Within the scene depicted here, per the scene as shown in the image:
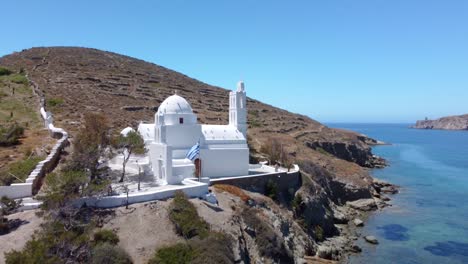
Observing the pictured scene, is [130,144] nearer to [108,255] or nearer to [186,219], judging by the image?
[186,219]

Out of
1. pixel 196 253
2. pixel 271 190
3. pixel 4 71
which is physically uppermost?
pixel 4 71

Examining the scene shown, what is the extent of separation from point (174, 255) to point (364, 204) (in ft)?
96.1

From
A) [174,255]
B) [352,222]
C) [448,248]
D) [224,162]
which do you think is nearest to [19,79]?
[224,162]

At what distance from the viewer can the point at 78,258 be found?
56.4 ft

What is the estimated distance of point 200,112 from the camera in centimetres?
6956

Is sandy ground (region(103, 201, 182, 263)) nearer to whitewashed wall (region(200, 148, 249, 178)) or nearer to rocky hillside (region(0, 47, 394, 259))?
whitewashed wall (region(200, 148, 249, 178))

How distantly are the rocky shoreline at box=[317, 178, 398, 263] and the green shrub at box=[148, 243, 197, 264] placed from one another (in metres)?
13.3

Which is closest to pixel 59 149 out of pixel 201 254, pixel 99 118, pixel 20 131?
pixel 99 118

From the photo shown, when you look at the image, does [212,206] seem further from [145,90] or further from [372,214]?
[145,90]

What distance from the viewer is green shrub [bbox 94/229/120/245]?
61.8 feet

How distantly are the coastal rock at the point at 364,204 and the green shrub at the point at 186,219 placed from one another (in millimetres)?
24835

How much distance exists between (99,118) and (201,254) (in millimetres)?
15618

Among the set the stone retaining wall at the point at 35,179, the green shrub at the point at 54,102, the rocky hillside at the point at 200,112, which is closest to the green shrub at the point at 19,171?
the stone retaining wall at the point at 35,179

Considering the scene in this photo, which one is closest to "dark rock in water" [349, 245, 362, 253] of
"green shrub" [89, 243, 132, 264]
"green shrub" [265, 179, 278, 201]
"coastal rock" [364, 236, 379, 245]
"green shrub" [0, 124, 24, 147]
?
"coastal rock" [364, 236, 379, 245]
